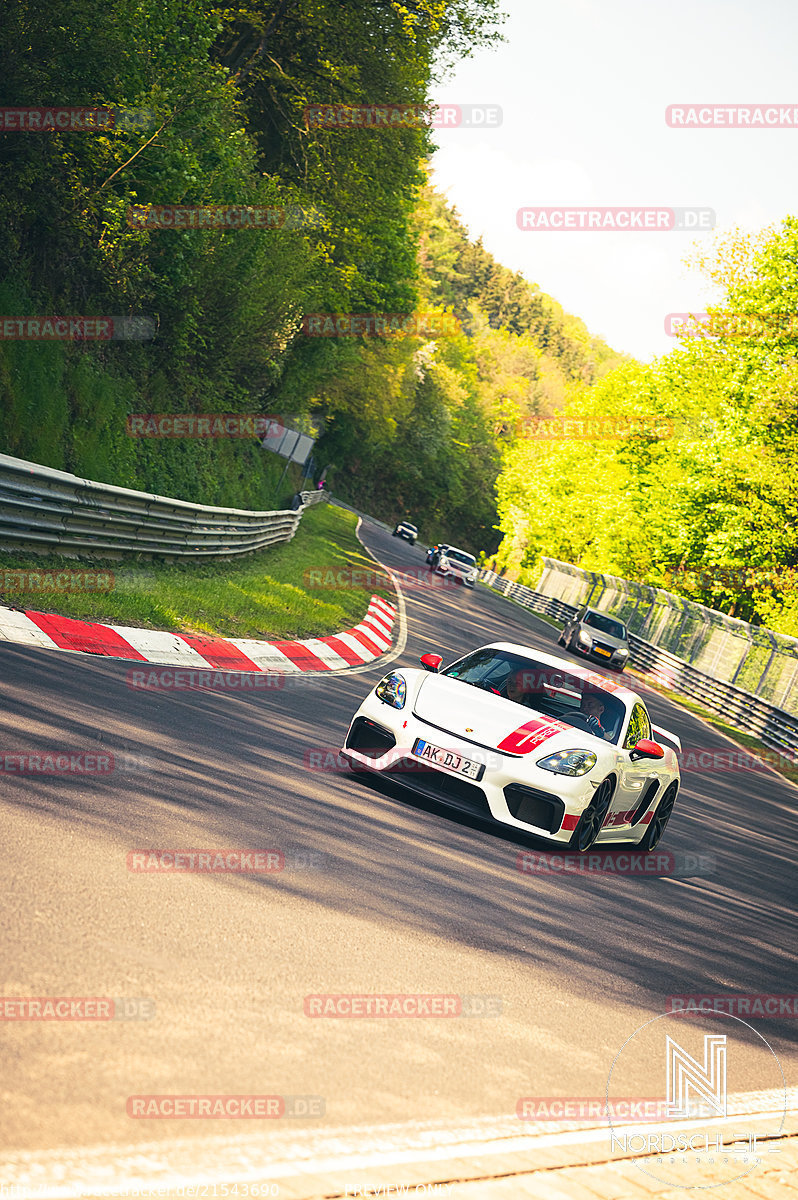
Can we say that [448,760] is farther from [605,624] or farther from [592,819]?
[605,624]

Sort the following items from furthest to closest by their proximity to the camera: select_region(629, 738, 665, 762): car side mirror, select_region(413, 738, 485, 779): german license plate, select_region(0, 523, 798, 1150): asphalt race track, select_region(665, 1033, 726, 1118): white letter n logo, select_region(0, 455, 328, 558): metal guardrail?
select_region(0, 455, 328, 558): metal guardrail < select_region(629, 738, 665, 762): car side mirror < select_region(413, 738, 485, 779): german license plate < select_region(665, 1033, 726, 1118): white letter n logo < select_region(0, 523, 798, 1150): asphalt race track

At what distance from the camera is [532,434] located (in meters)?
101

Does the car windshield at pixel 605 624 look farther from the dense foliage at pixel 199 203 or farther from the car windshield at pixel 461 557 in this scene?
the car windshield at pixel 461 557

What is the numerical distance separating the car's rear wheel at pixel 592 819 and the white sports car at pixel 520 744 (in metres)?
0.01

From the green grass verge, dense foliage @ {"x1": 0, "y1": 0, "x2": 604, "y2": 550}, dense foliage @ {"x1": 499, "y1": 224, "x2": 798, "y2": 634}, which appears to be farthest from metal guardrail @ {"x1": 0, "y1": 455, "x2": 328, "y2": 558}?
dense foliage @ {"x1": 499, "y1": 224, "x2": 798, "y2": 634}

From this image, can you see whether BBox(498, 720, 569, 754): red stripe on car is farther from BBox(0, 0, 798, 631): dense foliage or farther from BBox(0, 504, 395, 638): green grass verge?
BBox(0, 0, 798, 631): dense foliage

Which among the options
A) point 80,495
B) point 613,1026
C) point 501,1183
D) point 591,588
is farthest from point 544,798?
point 591,588

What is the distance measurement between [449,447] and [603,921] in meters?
98.7

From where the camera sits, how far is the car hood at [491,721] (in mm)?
8586

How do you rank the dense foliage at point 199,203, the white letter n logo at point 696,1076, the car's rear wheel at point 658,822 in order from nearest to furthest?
the white letter n logo at point 696,1076, the car's rear wheel at point 658,822, the dense foliage at point 199,203

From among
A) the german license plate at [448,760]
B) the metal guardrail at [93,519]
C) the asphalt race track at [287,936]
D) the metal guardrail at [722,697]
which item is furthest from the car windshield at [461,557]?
the german license plate at [448,760]

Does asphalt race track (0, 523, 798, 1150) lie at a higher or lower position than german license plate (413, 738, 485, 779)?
lower

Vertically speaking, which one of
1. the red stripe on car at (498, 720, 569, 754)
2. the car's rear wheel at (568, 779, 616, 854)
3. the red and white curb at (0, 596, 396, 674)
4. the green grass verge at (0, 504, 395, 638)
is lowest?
the red and white curb at (0, 596, 396, 674)

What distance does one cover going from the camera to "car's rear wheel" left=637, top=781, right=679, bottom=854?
34.9 feet
